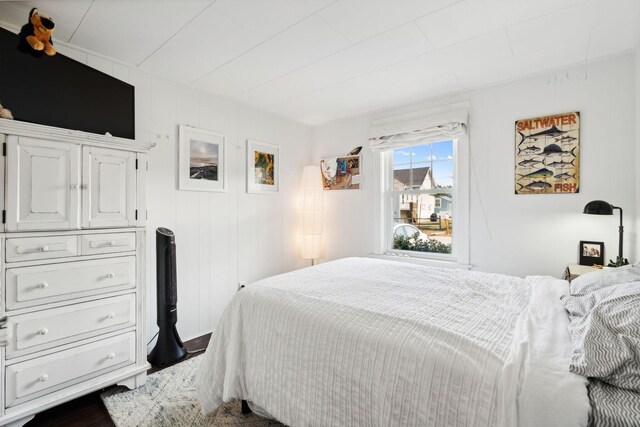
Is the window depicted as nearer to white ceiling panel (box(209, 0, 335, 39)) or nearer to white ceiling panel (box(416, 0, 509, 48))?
white ceiling panel (box(416, 0, 509, 48))

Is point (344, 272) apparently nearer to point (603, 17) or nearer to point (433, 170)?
point (433, 170)

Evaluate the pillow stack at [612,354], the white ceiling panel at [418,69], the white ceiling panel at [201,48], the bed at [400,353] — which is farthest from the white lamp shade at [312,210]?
the pillow stack at [612,354]

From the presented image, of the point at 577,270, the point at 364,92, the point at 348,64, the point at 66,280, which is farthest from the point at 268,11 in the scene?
the point at 577,270

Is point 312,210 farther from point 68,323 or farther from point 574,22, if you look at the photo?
point 574,22

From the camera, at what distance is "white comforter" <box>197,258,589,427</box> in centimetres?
94

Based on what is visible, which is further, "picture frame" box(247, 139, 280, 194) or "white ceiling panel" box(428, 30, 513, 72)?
"picture frame" box(247, 139, 280, 194)

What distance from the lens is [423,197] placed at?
135 inches

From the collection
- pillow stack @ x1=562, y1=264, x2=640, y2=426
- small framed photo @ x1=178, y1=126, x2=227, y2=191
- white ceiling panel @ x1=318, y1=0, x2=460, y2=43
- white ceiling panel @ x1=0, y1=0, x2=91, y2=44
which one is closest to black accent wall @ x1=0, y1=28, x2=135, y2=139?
white ceiling panel @ x1=0, y1=0, x2=91, y2=44

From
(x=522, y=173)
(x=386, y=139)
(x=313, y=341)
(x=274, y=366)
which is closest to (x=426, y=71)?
(x=386, y=139)

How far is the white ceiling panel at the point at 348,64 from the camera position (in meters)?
2.10

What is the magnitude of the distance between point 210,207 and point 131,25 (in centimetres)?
162

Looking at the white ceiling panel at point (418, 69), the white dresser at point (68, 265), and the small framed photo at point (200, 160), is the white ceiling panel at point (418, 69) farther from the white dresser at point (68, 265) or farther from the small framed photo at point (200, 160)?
the white dresser at point (68, 265)

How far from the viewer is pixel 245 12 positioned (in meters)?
1.82

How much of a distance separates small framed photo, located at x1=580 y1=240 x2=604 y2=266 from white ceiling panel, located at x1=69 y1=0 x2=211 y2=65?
126 inches
